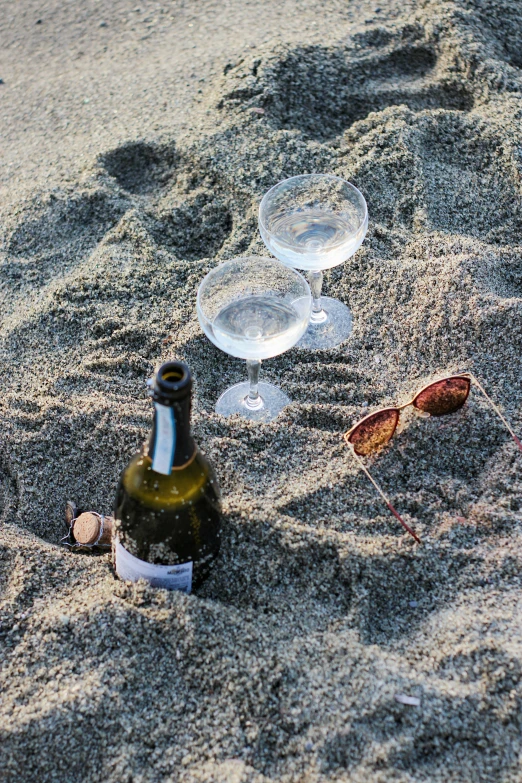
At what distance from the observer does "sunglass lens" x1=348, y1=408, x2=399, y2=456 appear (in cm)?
194

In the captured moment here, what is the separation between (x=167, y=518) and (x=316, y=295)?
1.11 m

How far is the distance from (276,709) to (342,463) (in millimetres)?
685

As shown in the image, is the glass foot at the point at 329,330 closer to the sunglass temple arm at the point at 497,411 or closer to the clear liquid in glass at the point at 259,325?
the clear liquid in glass at the point at 259,325

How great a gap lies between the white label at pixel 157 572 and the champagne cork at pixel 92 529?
15 centimetres

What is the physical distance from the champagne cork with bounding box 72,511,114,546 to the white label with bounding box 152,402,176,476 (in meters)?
0.36

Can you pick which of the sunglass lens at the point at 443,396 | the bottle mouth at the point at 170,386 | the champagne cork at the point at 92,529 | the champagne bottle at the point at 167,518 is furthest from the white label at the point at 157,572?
the sunglass lens at the point at 443,396

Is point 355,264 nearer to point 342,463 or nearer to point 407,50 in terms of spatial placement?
point 342,463

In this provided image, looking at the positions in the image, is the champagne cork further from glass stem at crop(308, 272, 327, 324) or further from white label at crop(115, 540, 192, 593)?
glass stem at crop(308, 272, 327, 324)

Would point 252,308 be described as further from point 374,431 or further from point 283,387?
point 374,431

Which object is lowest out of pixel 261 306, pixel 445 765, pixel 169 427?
pixel 445 765

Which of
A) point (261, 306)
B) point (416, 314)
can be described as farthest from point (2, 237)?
point (416, 314)

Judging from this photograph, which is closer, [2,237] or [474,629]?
[474,629]

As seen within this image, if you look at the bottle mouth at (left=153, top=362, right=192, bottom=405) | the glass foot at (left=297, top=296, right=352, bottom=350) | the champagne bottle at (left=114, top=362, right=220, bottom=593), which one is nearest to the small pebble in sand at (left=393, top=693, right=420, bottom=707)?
the champagne bottle at (left=114, top=362, right=220, bottom=593)

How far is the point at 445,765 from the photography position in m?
1.39
